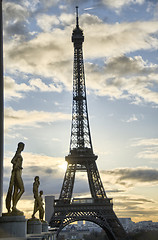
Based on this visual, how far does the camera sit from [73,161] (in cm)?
5956

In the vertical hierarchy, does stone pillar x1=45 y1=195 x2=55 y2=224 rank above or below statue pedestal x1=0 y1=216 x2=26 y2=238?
below

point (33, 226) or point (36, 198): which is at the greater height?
point (36, 198)

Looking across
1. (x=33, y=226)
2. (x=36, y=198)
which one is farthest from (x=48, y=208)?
(x=33, y=226)

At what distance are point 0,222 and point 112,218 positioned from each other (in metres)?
41.6

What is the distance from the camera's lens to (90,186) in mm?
59406

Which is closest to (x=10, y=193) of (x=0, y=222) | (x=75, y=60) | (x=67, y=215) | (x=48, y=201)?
(x=0, y=222)

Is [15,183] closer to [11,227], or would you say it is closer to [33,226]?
[11,227]

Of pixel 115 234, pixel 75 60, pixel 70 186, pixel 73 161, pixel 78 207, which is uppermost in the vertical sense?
pixel 75 60

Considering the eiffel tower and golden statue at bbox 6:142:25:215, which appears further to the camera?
the eiffel tower

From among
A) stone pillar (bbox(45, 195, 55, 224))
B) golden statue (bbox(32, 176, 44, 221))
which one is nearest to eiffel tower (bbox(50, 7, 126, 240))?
golden statue (bbox(32, 176, 44, 221))

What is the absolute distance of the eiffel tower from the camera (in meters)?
54.3

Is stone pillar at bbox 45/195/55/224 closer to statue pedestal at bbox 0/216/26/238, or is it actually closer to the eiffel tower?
the eiffel tower

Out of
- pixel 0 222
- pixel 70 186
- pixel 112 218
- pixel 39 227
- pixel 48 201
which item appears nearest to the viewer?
pixel 0 222

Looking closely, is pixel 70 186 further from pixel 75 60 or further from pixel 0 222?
pixel 0 222
